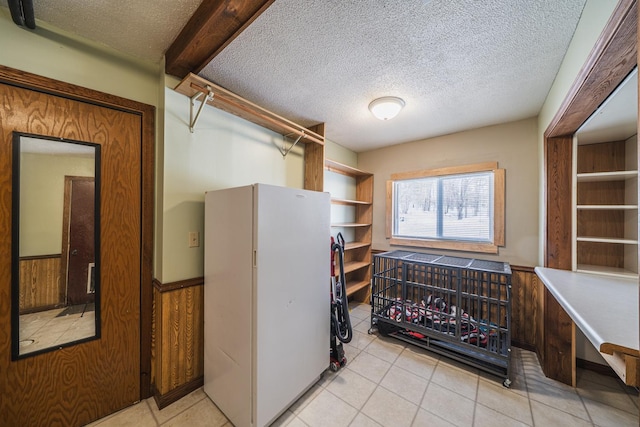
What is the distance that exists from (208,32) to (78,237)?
1518 mm

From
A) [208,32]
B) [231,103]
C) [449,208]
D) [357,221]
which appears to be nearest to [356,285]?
[357,221]

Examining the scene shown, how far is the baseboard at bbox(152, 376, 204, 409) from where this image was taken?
1604 mm

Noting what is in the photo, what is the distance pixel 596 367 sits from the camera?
1.96 m

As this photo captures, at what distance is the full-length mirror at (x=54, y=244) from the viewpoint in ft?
4.26

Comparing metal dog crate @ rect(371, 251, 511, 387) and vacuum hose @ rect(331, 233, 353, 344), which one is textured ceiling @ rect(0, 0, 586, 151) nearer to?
vacuum hose @ rect(331, 233, 353, 344)

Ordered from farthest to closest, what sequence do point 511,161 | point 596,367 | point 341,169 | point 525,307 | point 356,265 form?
1. point 356,265
2. point 341,169
3. point 511,161
4. point 525,307
5. point 596,367

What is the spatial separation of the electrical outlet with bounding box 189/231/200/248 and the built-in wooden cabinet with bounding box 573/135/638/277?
9.91 ft

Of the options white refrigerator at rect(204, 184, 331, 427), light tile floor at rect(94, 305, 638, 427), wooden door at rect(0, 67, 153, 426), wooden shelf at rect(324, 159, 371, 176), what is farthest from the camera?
wooden shelf at rect(324, 159, 371, 176)

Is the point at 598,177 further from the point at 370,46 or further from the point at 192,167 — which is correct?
the point at 192,167

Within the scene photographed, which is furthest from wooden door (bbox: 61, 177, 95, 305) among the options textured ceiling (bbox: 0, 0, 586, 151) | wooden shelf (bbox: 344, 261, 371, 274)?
wooden shelf (bbox: 344, 261, 371, 274)

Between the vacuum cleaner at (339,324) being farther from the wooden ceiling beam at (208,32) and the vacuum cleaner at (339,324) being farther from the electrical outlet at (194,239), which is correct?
the wooden ceiling beam at (208,32)

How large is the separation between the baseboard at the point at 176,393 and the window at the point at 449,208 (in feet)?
8.90

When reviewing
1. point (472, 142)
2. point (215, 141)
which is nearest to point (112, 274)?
point (215, 141)

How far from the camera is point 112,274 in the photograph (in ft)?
5.14
